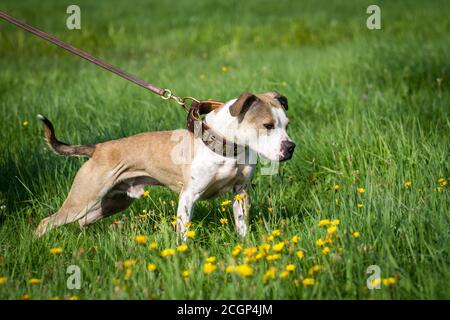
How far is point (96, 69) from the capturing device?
11484 millimetres

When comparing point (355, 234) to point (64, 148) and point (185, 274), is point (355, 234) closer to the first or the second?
point (185, 274)

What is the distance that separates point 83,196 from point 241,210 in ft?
4.24

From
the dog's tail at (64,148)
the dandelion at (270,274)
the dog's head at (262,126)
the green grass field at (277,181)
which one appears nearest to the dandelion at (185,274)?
the green grass field at (277,181)

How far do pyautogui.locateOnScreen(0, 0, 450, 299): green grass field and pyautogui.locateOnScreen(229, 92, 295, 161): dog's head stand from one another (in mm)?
463

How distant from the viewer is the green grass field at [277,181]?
3.33 m

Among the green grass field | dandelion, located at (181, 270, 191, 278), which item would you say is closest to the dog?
the green grass field

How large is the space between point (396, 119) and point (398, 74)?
5.94 ft

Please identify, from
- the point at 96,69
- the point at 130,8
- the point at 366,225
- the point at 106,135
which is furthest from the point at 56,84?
the point at 130,8

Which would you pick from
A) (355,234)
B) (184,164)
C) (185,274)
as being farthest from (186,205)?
(355,234)

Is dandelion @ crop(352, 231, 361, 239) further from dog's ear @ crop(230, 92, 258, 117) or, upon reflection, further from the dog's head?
dog's ear @ crop(230, 92, 258, 117)

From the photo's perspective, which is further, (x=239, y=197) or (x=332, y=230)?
(x=239, y=197)

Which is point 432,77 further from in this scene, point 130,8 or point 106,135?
point 130,8

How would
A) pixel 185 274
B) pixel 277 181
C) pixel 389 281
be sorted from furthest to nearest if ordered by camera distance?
1. pixel 277 181
2. pixel 185 274
3. pixel 389 281

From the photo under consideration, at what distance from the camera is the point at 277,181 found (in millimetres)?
5398
